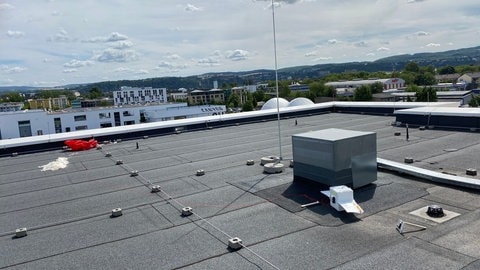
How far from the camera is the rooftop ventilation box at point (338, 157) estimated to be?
11734 mm

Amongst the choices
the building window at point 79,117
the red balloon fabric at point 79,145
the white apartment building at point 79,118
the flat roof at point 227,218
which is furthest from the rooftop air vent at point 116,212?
the building window at point 79,117

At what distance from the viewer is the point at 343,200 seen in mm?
10367

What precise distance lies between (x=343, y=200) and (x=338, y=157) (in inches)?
70.2

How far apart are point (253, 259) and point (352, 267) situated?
80.2 inches

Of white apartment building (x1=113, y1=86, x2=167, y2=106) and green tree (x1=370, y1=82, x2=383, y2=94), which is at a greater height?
white apartment building (x1=113, y1=86, x2=167, y2=106)

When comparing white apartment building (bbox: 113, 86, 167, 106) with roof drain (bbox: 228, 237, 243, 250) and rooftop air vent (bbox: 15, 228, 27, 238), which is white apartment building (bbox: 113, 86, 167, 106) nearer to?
rooftop air vent (bbox: 15, 228, 27, 238)

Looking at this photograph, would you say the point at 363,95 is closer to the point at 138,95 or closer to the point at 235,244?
the point at 235,244

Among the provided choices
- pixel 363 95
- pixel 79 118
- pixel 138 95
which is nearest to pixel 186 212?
pixel 79 118

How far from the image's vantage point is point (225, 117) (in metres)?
31.5

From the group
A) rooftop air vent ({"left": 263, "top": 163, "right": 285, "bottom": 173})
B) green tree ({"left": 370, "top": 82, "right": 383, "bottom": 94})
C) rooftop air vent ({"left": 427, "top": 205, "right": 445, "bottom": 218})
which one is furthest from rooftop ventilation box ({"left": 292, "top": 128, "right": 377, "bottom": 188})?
green tree ({"left": 370, "top": 82, "right": 383, "bottom": 94})

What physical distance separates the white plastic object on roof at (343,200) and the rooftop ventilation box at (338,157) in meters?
1.19

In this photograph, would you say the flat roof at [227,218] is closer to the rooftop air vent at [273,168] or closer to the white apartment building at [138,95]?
the rooftop air vent at [273,168]

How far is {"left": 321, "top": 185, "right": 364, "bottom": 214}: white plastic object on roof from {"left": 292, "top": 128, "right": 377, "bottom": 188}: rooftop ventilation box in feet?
3.91

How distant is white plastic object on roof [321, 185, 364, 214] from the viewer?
10.1 metres
